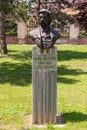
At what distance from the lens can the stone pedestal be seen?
7.30m

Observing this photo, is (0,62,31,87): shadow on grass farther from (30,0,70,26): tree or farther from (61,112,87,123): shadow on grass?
(30,0,70,26): tree

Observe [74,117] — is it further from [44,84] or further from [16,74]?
[16,74]

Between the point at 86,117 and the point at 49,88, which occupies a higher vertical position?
the point at 49,88

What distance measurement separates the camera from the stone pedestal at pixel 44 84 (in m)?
7.30

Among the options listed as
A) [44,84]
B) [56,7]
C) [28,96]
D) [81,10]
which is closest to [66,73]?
[81,10]

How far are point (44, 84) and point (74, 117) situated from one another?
3.71 feet

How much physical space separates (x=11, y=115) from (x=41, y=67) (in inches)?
60.5

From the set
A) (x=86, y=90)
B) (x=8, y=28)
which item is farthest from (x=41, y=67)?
(x=8, y=28)

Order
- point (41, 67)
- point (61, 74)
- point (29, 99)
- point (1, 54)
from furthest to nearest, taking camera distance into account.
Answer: point (1, 54), point (61, 74), point (29, 99), point (41, 67)

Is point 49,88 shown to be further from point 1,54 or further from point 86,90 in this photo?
point 1,54

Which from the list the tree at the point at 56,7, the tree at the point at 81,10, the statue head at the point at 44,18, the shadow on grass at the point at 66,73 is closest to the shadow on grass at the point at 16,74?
the shadow on grass at the point at 66,73

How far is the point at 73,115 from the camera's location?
8109 millimetres

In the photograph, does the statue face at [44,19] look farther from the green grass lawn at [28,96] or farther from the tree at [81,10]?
the tree at [81,10]

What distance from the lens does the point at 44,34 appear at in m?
7.40
